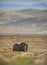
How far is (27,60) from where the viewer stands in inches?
85.2

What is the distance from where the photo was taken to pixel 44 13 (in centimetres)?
224

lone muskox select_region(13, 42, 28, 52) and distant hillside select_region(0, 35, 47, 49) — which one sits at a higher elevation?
distant hillside select_region(0, 35, 47, 49)

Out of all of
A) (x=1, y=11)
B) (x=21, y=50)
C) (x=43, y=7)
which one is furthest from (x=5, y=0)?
(x=21, y=50)

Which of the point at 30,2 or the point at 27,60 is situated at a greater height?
the point at 30,2

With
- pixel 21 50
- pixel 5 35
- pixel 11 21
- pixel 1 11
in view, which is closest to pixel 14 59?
pixel 21 50

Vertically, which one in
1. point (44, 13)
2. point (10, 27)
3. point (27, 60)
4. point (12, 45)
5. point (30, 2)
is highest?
point (30, 2)

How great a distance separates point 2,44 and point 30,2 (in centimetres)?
60

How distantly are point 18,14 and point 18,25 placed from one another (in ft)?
0.44

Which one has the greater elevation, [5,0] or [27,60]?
[5,0]

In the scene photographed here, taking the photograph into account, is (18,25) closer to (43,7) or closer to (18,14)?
(18,14)

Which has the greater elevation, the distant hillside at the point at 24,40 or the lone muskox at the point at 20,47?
the distant hillside at the point at 24,40

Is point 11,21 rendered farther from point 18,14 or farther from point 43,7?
point 43,7

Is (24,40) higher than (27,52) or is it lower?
higher

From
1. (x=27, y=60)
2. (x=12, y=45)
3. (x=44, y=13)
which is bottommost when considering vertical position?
(x=27, y=60)
